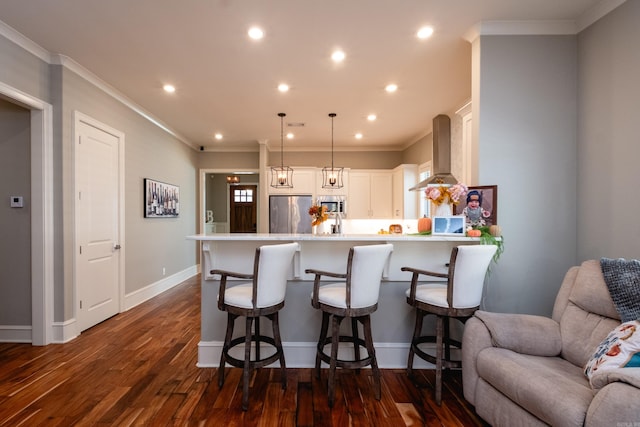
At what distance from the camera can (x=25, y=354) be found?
280 centimetres

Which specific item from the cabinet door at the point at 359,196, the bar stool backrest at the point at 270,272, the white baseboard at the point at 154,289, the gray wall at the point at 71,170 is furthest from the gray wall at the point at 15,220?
the cabinet door at the point at 359,196

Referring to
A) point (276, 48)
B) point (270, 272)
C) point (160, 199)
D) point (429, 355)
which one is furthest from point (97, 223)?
point (429, 355)

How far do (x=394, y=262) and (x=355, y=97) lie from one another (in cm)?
240

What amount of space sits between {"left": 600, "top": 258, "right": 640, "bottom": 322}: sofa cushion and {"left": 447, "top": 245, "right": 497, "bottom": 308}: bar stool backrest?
1.94ft

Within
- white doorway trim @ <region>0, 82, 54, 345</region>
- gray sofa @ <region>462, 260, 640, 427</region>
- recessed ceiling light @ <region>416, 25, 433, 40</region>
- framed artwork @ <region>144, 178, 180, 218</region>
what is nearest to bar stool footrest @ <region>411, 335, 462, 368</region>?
gray sofa @ <region>462, 260, 640, 427</region>

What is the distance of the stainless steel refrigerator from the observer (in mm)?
6105

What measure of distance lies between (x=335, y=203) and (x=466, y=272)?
438cm

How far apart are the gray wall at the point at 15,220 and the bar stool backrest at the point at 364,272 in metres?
3.26

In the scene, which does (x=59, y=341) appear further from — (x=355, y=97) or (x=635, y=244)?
(x=635, y=244)

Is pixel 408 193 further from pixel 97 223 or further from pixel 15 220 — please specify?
pixel 15 220

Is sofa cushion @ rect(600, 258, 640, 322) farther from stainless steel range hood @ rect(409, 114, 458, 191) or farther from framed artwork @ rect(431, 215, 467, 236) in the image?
stainless steel range hood @ rect(409, 114, 458, 191)

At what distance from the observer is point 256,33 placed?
8.61 ft

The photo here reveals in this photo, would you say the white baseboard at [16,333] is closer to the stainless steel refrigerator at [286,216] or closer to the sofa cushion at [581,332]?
the stainless steel refrigerator at [286,216]

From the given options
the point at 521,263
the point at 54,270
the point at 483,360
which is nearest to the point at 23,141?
the point at 54,270
